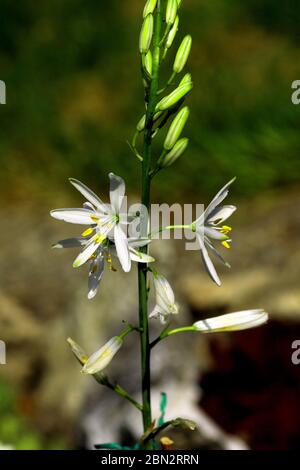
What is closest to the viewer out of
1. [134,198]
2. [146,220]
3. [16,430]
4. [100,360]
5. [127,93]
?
[146,220]

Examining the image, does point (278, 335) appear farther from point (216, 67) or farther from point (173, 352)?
point (216, 67)

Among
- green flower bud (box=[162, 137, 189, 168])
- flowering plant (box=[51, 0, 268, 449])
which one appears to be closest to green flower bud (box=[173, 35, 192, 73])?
flowering plant (box=[51, 0, 268, 449])

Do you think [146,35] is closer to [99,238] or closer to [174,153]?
[174,153]

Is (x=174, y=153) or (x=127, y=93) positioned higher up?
(x=127, y=93)

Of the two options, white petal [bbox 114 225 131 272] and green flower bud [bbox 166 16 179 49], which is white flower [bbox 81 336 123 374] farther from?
green flower bud [bbox 166 16 179 49]

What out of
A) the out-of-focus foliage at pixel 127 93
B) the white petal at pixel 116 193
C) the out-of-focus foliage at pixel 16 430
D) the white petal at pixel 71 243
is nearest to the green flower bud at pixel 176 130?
the white petal at pixel 116 193

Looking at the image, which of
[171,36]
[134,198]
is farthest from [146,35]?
[134,198]
